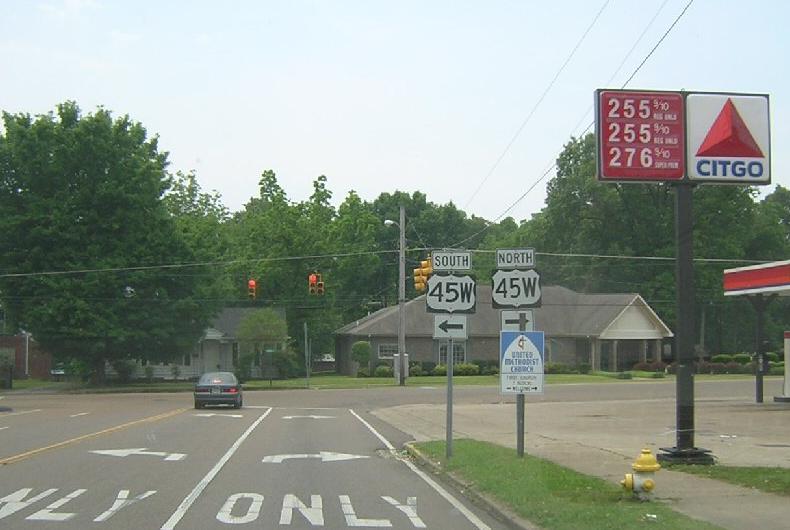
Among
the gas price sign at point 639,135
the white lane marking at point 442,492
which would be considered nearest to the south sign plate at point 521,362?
the white lane marking at point 442,492

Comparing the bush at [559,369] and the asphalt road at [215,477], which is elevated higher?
the asphalt road at [215,477]

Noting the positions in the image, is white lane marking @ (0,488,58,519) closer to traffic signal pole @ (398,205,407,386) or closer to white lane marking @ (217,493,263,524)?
white lane marking @ (217,493,263,524)

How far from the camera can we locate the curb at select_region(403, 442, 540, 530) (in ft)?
34.1

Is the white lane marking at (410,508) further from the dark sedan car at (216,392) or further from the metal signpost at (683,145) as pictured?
the dark sedan car at (216,392)

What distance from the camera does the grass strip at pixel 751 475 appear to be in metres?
12.5

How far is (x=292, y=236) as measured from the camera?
239 feet

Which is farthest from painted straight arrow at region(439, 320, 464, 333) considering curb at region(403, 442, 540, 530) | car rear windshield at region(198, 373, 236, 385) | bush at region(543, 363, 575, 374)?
bush at region(543, 363, 575, 374)

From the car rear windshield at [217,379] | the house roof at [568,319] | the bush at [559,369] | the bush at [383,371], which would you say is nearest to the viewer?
the car rear windshield at [217,379]

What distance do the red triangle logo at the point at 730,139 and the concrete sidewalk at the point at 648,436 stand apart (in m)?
5.22

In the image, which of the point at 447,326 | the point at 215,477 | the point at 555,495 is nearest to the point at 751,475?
the point at 555,495

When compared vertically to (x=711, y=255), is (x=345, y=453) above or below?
below

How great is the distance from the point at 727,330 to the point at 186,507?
82.8 m

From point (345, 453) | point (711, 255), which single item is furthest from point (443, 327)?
point (711, 255)

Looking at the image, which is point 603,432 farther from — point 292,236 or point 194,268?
point 292,236
